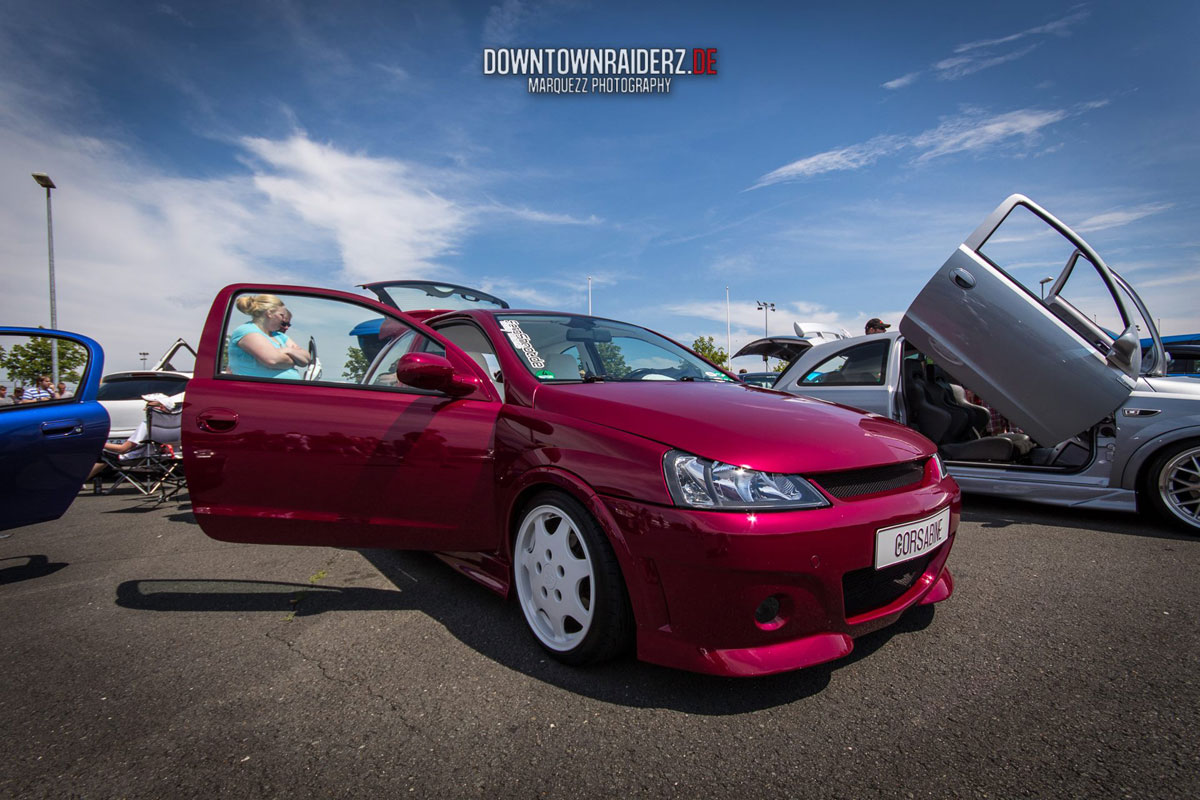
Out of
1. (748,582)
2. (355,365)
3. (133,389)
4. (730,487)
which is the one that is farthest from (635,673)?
(133,389)

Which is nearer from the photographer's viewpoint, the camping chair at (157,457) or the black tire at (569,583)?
the black tire at (569,583)

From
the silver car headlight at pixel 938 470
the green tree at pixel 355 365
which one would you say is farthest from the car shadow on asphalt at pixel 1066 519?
the green tree at pixel 355 365

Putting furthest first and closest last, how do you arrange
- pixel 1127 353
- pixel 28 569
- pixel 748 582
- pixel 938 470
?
pixel 1127 353 → pixel 28 569 → pixel 938 470 → pixel 748 582

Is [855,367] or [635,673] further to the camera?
[855,367]

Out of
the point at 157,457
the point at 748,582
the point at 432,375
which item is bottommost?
the point at 157,457

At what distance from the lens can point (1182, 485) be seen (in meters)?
3.87

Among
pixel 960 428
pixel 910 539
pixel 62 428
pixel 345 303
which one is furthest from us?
pixel 960 428

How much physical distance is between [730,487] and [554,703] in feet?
2.89

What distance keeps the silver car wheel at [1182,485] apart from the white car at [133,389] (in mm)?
10560

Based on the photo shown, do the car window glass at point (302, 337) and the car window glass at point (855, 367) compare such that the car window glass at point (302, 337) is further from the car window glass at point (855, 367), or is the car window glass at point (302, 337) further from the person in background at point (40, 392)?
the car window glass at point (855, 367)

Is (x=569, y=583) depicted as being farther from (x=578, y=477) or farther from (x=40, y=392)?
(x=40, y=392)

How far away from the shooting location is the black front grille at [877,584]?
6.08ft

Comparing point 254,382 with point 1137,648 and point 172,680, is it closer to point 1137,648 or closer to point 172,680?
point 172,680

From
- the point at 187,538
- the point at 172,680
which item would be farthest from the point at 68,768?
the point at 187,538
